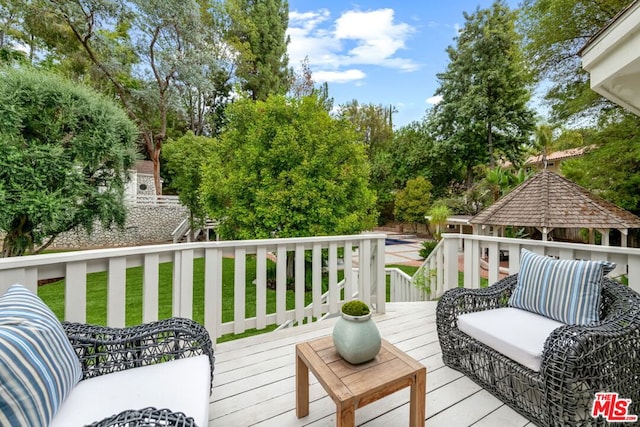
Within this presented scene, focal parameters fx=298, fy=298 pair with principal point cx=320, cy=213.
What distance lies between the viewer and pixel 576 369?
139 centimetres

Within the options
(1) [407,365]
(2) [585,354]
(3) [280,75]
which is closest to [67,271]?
(1) [407,365]

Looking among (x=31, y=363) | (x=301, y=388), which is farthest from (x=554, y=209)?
(x=31, y=363)

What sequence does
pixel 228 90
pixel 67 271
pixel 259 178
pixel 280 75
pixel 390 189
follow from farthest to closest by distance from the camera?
pixel 390 189 < pixel 228 90 < pixel 280 75 < pixel 259 178 < pixel 67 271

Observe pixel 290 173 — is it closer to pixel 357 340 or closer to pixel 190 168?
pixel 357 340

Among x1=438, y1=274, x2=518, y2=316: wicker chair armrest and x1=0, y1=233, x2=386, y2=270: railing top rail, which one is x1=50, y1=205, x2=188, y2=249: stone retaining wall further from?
x1=438, y1=274, x2=518, y2=316: wicker chair armrest

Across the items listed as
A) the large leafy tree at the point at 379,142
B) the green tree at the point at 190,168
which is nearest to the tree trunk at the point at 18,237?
the green tree at the point at 190,168

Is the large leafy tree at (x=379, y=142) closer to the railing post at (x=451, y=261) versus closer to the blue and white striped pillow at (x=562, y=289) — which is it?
the railing post at (x=451, y=261)

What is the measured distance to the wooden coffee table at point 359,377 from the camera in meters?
1.22

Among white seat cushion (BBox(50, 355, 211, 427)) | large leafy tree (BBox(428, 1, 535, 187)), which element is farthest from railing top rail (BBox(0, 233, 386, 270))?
large leafy tree (BBox(428, 1, 535, 187))

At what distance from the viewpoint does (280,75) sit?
16531 mm

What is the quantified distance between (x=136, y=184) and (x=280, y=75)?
36.1 ft

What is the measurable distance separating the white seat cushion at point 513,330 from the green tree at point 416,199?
57.9ft

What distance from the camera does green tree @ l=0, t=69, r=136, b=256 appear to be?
6023mm

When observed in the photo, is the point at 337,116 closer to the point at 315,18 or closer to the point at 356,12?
the point at 356,12
